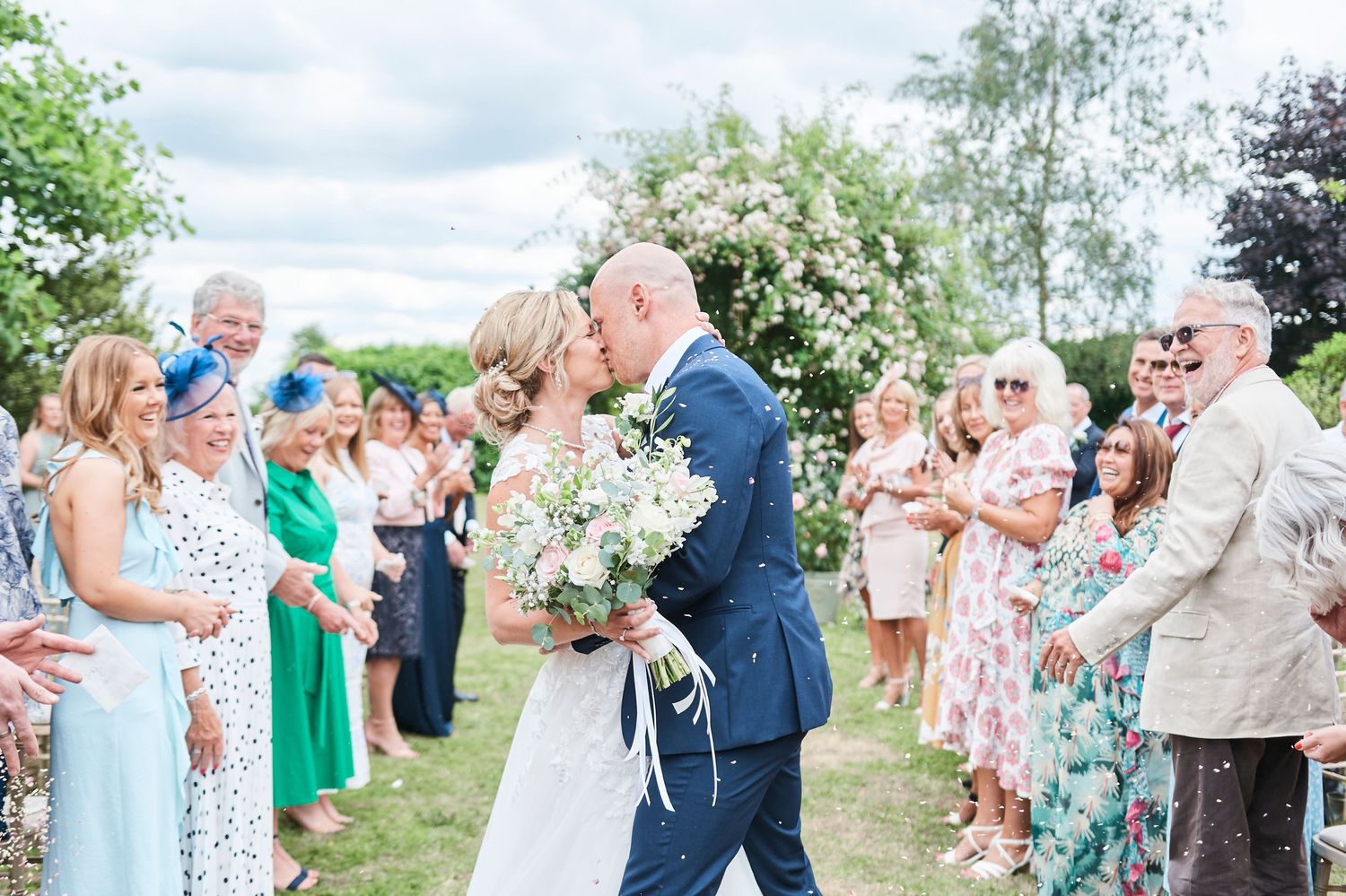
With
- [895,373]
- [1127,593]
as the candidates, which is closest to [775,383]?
[895,373]

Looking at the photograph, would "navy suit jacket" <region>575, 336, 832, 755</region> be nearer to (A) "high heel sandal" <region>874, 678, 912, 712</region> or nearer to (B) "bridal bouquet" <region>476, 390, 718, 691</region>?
(B) "bridal bouquet" <region>476, 390, 718, 691</region>

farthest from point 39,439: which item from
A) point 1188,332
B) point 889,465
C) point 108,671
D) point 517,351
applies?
point 1188,332

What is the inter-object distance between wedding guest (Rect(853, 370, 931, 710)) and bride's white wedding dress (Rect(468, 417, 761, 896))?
513cm

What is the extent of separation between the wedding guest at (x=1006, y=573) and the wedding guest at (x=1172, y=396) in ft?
1.51

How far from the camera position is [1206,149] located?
20.9 meters

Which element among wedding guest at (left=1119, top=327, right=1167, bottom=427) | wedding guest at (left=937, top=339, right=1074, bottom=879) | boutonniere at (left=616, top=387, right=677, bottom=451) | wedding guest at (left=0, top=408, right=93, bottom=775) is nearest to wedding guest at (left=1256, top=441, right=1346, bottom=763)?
boutonniere at (left=616, top=387, right=677, bottom=451)

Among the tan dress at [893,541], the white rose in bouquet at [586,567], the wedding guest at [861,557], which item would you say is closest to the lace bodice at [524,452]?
the white rose in bouquet at [586,567]

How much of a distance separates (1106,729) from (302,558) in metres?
3.63

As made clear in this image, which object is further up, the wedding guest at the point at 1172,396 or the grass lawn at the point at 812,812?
the wedding guest at the point at 1172,396

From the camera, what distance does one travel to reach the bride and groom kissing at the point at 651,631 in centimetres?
232

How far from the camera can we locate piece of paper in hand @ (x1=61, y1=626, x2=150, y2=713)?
3100 millimetres

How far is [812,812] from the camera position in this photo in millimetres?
5387

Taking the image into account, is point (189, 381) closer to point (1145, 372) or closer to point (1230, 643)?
point (1230, 643)

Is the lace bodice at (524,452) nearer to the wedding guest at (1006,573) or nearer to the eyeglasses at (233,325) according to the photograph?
the eyeglasses at (233,325)
